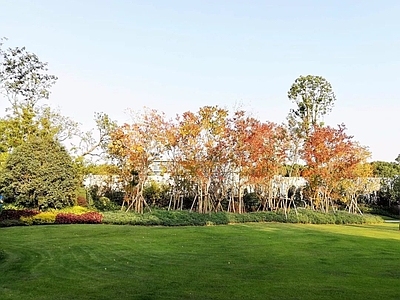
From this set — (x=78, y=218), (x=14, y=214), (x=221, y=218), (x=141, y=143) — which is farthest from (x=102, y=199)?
(x=221, y=218)

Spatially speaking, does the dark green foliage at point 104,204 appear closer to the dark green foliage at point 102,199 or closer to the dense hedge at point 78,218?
the dark green foliage at point 102,199

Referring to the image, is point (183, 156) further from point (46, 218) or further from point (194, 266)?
point (194, 266)

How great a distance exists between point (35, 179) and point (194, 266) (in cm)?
1164

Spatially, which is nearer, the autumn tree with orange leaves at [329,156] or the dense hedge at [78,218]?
the dense hedge at [78,218]

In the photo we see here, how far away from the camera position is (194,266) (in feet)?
23.0

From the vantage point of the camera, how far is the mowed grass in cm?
521

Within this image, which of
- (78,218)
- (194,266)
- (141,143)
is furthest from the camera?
(141,143)

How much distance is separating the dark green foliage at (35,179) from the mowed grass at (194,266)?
17.0ft

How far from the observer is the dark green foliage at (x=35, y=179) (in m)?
16.7

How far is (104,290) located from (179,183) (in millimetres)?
14554

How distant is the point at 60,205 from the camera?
55.4 ft

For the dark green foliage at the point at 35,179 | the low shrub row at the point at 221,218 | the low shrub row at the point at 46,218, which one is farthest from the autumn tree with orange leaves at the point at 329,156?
the dark green foliage at the point at 35,179

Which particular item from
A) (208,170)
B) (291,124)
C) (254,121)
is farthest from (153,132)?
(291,124)

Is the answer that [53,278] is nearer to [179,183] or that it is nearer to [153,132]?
[153,132]
